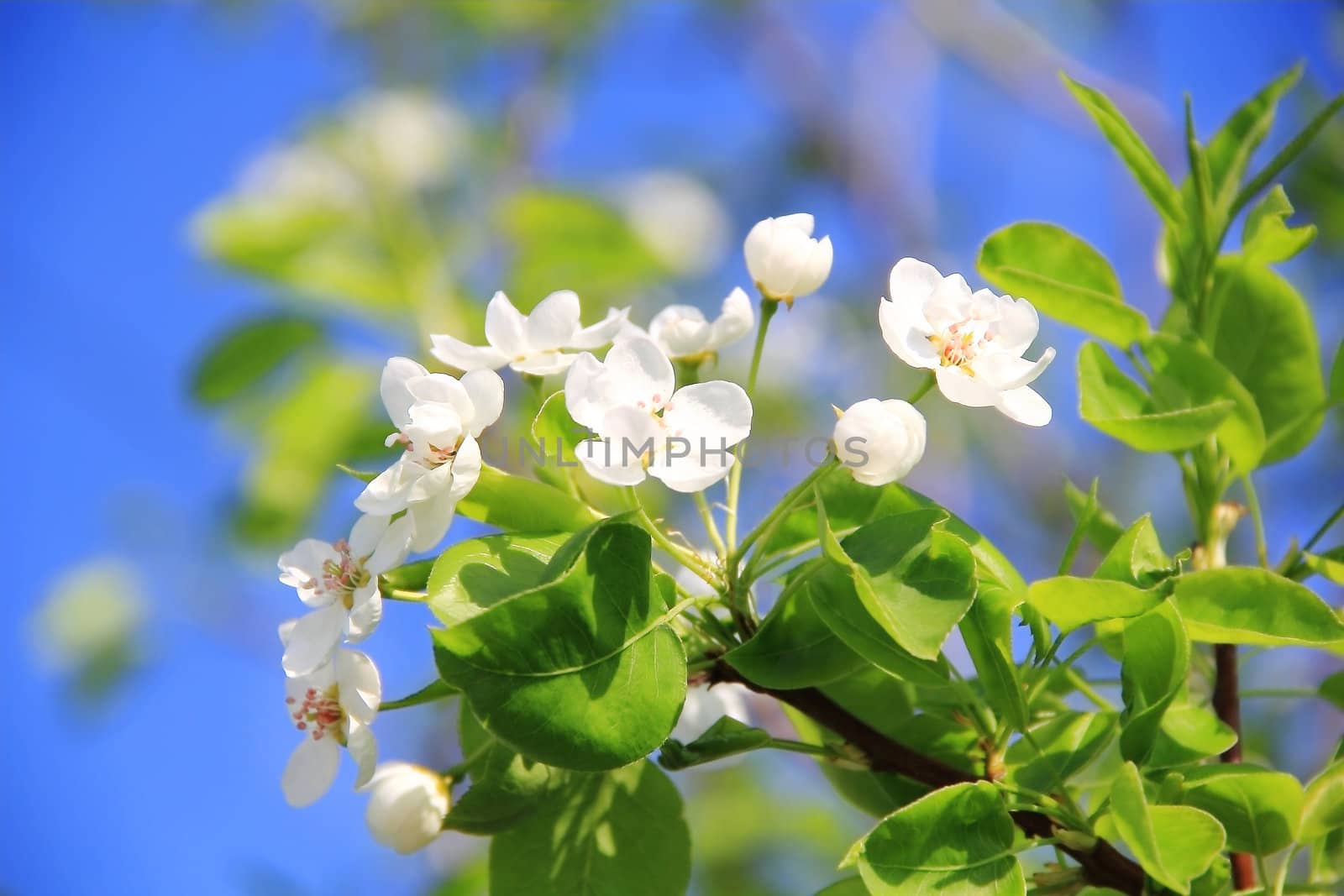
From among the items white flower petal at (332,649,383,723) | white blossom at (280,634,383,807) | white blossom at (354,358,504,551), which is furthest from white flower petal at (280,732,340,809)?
white blossom at (354,358,504,551)

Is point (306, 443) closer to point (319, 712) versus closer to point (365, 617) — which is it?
point (319, 712)

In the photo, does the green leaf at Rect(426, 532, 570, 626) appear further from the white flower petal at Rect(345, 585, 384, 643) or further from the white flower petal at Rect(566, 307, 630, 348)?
the white flower petal at Rect(566, 307, 630, 348)

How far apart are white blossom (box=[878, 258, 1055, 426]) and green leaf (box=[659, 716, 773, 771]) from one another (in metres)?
0.36

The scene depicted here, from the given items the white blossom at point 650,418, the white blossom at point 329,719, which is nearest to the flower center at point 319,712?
the white blossom at point 329,719

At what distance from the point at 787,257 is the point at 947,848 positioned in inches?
24.4

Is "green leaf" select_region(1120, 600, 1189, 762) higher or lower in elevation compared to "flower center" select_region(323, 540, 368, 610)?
lower

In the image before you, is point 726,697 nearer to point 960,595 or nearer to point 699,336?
point 699,336

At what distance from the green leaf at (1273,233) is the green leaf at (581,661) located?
0.82 meters

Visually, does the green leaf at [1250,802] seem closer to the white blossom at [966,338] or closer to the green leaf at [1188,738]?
the green leaf at [1188,738]

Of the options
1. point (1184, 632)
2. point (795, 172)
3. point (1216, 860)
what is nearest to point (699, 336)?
point (1184, 632)

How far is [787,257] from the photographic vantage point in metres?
1.27

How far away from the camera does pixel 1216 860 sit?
1036 mm

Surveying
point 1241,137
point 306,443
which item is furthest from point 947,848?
point 306,443

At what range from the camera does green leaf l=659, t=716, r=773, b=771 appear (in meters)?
1.02
